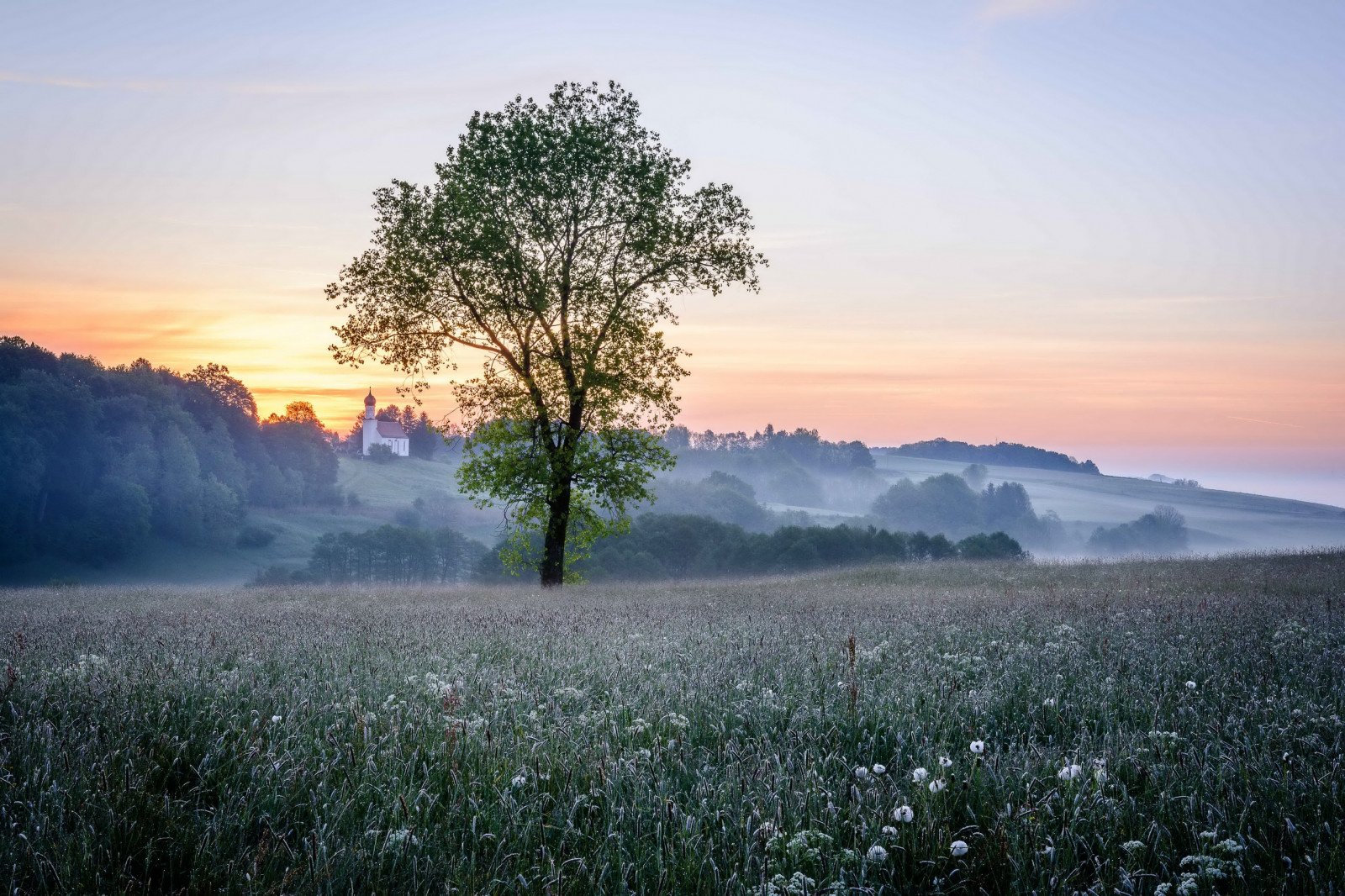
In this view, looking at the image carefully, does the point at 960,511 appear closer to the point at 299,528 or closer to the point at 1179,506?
the point at 1179,506

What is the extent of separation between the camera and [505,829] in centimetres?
325

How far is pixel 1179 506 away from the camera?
127000 millimetres

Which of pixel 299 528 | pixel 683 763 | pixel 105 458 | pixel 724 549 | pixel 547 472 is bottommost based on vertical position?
pixel 299 528

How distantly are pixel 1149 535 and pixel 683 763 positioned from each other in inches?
5474

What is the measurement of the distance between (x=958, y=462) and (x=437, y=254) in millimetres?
148793

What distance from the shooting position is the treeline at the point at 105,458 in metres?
60.2

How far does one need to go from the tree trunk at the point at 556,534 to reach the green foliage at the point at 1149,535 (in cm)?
12066

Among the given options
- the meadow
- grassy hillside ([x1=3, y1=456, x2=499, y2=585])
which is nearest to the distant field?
grassy hillside ([x1=3, y1=456, x2=499, y2=585])

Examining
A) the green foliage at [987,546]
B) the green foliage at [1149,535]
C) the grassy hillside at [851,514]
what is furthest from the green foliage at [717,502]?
the green foliage at [987,546]

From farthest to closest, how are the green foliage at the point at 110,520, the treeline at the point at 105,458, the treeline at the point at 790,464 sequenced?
the treeline at the point at 790,464
the green foliage at the point at 110,520
the treeline at the point at 105,458

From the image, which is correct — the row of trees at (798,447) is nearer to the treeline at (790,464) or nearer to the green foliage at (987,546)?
the treeline at (790,464)

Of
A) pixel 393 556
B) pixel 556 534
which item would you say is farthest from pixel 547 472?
pixel 393 556

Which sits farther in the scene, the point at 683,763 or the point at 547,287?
the point at 547,287

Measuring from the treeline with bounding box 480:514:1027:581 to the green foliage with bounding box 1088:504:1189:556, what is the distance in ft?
234
